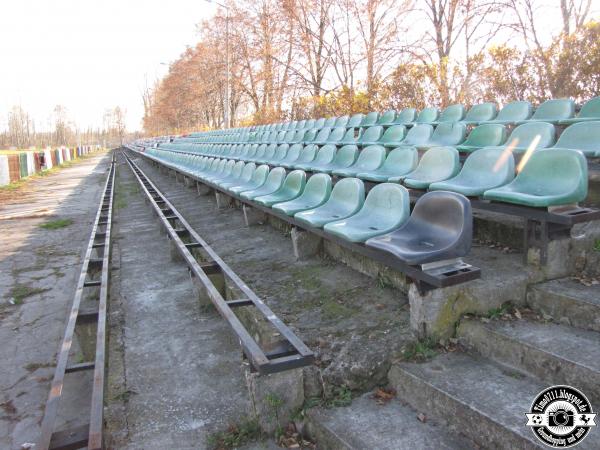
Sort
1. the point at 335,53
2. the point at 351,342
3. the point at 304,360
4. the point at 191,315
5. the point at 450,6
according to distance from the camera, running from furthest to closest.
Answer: the point at 335,53
the point at 450,6
the point at 191,315
the point at 351,342
the point at 304,360

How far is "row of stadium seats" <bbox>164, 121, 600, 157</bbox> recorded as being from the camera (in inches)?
159

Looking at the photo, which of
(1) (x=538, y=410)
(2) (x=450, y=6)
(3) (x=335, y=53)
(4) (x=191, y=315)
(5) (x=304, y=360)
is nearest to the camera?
(1) (x=538, y=410)

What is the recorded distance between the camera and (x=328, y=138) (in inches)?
362

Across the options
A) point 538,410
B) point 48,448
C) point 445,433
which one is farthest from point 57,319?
point 538,410

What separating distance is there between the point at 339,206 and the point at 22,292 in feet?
12.7

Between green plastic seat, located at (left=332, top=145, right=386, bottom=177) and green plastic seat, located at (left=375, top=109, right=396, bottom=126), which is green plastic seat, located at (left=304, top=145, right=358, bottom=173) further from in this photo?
green plastic seat, located at (left=375, top=109, right=396, bottom=126)

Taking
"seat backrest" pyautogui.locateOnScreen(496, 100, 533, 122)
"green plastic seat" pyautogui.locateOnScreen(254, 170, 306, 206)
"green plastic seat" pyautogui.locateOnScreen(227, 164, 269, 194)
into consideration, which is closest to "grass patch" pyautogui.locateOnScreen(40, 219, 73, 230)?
"green plastic seat" pyautogui.locateOnScreen(227, 164, 269, 194)

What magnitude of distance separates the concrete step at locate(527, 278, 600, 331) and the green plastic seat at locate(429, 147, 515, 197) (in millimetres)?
914

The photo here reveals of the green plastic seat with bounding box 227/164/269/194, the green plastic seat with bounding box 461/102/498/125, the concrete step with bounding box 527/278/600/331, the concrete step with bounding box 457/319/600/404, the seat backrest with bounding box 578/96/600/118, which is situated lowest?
the concrete step with bounding box 457/319/600/404

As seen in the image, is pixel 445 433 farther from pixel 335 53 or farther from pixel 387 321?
pixel 335 53

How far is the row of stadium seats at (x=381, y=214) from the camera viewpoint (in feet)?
8.87

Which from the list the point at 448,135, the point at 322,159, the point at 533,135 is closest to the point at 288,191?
the point at 322,159

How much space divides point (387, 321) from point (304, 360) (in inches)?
29.0

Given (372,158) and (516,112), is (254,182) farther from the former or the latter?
(516,112)
